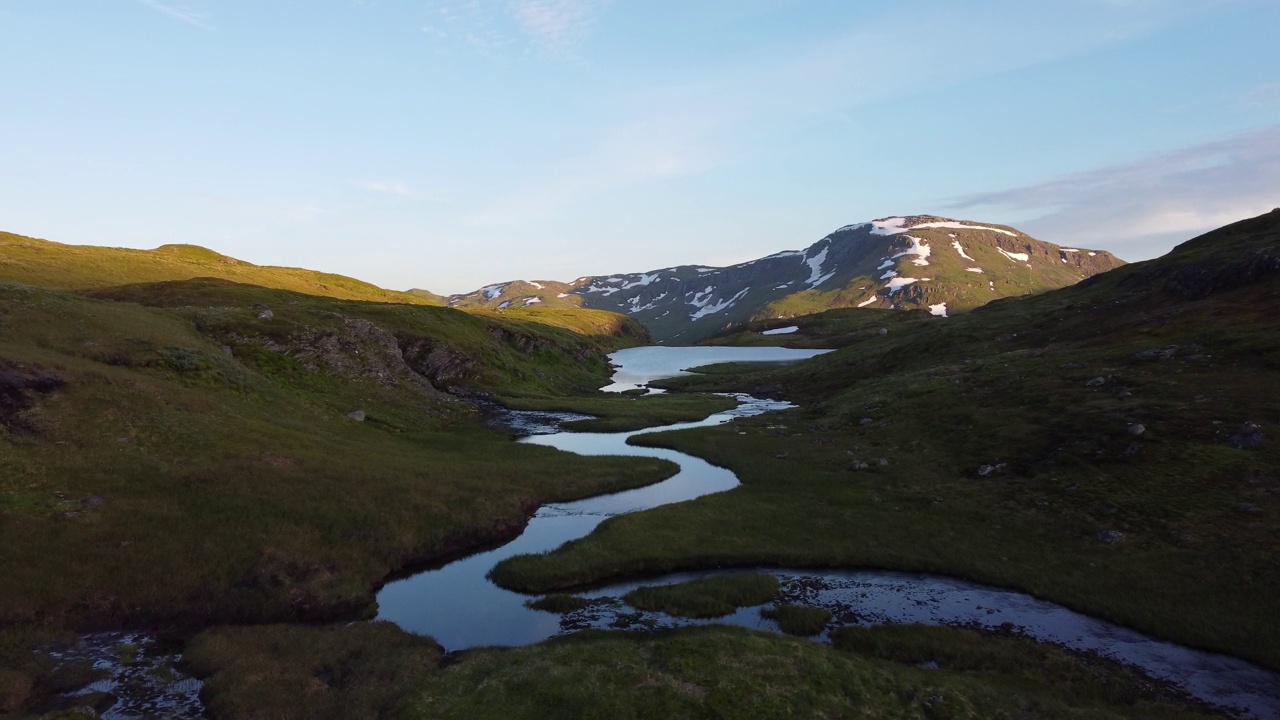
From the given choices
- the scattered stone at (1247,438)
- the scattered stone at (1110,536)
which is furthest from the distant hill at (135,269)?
the scattered stone at (1247,438)

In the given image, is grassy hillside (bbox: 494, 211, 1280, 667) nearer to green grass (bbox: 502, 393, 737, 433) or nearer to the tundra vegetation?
the tundra vegetation

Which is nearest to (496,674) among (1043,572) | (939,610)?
(939,610)

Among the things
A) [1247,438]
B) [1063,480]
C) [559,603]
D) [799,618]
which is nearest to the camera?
[799,618]

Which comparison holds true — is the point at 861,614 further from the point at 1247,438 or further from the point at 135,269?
the point at 135,269

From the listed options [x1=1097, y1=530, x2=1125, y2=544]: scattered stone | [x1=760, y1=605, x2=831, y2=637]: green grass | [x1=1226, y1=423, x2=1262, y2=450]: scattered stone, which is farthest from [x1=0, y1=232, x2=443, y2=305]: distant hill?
[x1=1226, y1=423, x2=1262, y2=450]: scattered stone

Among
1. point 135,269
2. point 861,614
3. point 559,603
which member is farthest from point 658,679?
point 135,269

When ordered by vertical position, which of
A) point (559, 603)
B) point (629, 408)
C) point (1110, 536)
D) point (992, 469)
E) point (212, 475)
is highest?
point (212, 475)
